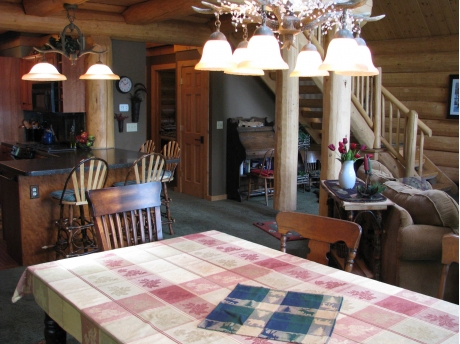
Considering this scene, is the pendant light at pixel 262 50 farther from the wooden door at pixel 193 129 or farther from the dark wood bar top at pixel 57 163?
the wooden door at pixel 193 129

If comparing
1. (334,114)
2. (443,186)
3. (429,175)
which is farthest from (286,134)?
(443,186)

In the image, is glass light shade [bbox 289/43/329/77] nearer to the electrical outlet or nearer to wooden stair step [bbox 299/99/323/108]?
the electrical outlet

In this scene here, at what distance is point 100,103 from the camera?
637 cm

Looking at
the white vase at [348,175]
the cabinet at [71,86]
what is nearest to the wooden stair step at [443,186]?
the white vase at [348,175]

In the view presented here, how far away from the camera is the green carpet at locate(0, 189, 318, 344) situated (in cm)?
321

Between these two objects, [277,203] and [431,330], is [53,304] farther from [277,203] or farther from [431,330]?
[277,203]

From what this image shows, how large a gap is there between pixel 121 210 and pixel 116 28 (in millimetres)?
4218

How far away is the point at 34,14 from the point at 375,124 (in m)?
4.31

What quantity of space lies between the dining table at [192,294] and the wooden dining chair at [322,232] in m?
0.18

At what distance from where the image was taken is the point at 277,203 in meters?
6.27

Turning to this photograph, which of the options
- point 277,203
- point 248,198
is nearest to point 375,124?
point 277,203

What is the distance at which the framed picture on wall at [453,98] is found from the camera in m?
7.46

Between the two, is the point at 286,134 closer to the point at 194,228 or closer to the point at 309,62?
the point at 194,228

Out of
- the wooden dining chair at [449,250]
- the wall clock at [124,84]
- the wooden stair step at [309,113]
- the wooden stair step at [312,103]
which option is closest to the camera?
the wooden dining chair at [449,250]
